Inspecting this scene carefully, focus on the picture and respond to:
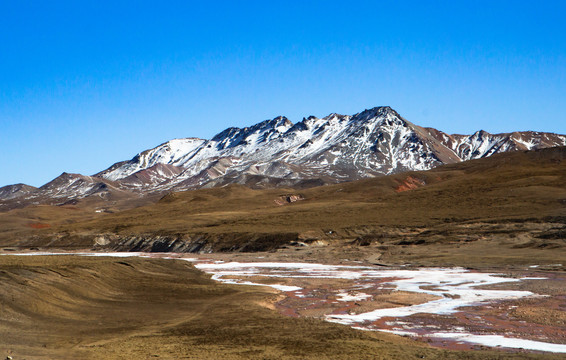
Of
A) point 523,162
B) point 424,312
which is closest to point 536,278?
point 424,312

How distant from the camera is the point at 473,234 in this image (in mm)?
69688

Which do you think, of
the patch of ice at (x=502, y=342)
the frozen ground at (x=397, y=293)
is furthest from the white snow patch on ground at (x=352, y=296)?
the patch of ice at (x=502, y=342)

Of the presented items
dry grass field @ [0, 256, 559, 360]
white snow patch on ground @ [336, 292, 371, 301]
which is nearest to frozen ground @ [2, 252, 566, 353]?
white snow patch on ground @ [336, 292, 371, 301]

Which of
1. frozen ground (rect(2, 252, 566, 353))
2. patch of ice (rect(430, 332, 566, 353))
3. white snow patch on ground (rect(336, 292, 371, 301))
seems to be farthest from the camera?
white snow patch on ground (rect(336, 292, 371, 301))

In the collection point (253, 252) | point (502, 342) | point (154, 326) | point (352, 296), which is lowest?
point (502, 342)

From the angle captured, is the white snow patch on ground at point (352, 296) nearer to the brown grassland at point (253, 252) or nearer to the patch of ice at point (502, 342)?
the brown grassland at point (253, 252)

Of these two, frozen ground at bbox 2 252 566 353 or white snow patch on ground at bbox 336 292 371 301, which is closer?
frozen ground at bbox 2 252 566 353

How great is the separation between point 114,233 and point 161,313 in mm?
A: 78613

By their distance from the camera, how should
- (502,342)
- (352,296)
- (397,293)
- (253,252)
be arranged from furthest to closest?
1. (253,252)
2. (397,293)
3. (352,296)
4. (502,342)

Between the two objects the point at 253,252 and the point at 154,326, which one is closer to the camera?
the point at 154,326

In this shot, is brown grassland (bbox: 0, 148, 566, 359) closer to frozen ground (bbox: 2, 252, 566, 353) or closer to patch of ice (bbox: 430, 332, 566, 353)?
patch of ice (bbox: 430, 332, 566, 353)

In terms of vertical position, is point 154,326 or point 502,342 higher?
point 154,326

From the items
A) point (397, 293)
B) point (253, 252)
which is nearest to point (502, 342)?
point (397, 293)

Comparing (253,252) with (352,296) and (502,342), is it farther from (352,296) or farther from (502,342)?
(502,342)
